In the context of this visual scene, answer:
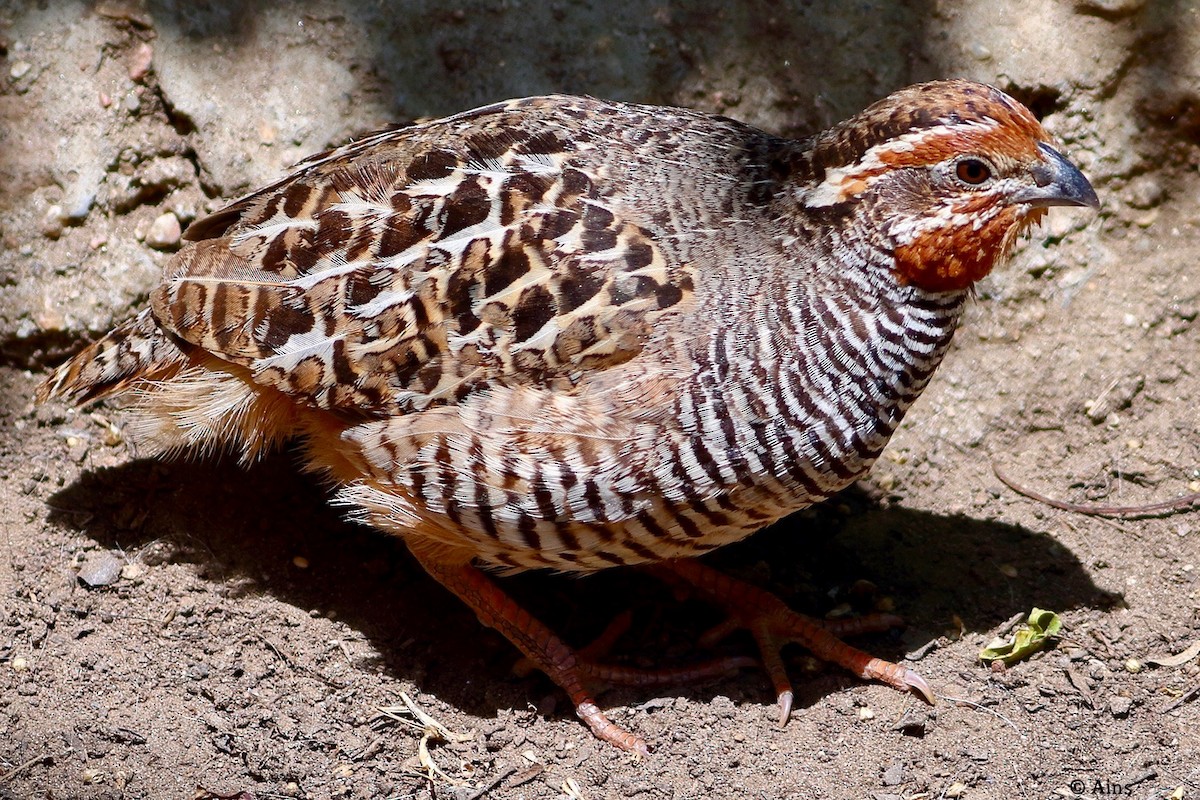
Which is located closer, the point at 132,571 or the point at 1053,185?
the point at 1053,185

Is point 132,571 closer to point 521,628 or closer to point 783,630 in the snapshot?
point 521,628

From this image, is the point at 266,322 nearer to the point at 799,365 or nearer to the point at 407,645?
the point at 407,645

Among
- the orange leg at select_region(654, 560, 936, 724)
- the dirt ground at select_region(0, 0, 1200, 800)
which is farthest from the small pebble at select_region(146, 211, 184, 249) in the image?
the orange leg at select_region(654, 560, 936, 724)

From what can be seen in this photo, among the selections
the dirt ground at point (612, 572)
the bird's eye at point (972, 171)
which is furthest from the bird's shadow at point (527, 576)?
the bird's eye at point (972, 171)

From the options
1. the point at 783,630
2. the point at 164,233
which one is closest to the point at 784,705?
the point at 783,630

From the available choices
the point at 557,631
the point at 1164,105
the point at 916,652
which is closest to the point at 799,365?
the point at 916,652
